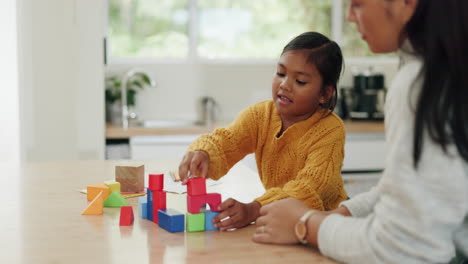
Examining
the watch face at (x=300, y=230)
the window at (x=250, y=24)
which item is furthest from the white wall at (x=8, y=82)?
the watch face at (x=300, y=230)

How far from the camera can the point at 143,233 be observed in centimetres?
130

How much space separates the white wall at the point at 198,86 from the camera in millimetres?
4422

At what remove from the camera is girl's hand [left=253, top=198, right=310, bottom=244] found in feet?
3.96

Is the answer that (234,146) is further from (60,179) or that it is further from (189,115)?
(189,115)

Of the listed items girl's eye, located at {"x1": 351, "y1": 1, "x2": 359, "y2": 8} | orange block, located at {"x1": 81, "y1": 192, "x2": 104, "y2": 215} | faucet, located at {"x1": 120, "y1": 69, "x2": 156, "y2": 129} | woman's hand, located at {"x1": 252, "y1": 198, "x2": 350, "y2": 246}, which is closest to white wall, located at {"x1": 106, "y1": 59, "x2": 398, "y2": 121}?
faucet, located at {"x1": 120, "y1": 69, "x2": 156, "y2": 129}

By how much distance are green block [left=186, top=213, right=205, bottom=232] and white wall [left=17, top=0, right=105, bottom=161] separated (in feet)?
8.09

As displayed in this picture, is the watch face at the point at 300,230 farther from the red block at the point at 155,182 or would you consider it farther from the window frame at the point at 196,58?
the window frame at the point at 196,58

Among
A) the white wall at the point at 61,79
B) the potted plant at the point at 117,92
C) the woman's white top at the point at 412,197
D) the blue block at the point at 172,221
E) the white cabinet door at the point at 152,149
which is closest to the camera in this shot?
the woman's white top at the point at 412,197

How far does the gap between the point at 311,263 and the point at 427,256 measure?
234 millimetres

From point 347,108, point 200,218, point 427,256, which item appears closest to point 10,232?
point 200,218

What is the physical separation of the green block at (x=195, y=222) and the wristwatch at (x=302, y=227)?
0.24 meters

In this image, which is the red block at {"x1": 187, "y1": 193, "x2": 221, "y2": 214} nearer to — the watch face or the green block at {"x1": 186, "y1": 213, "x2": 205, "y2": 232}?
the green block at {"x1": 186, "y1": 213, "x2": 205, "y2": 232}

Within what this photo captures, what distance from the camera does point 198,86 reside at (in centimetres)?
448

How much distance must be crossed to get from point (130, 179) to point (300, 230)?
2.33 feet
